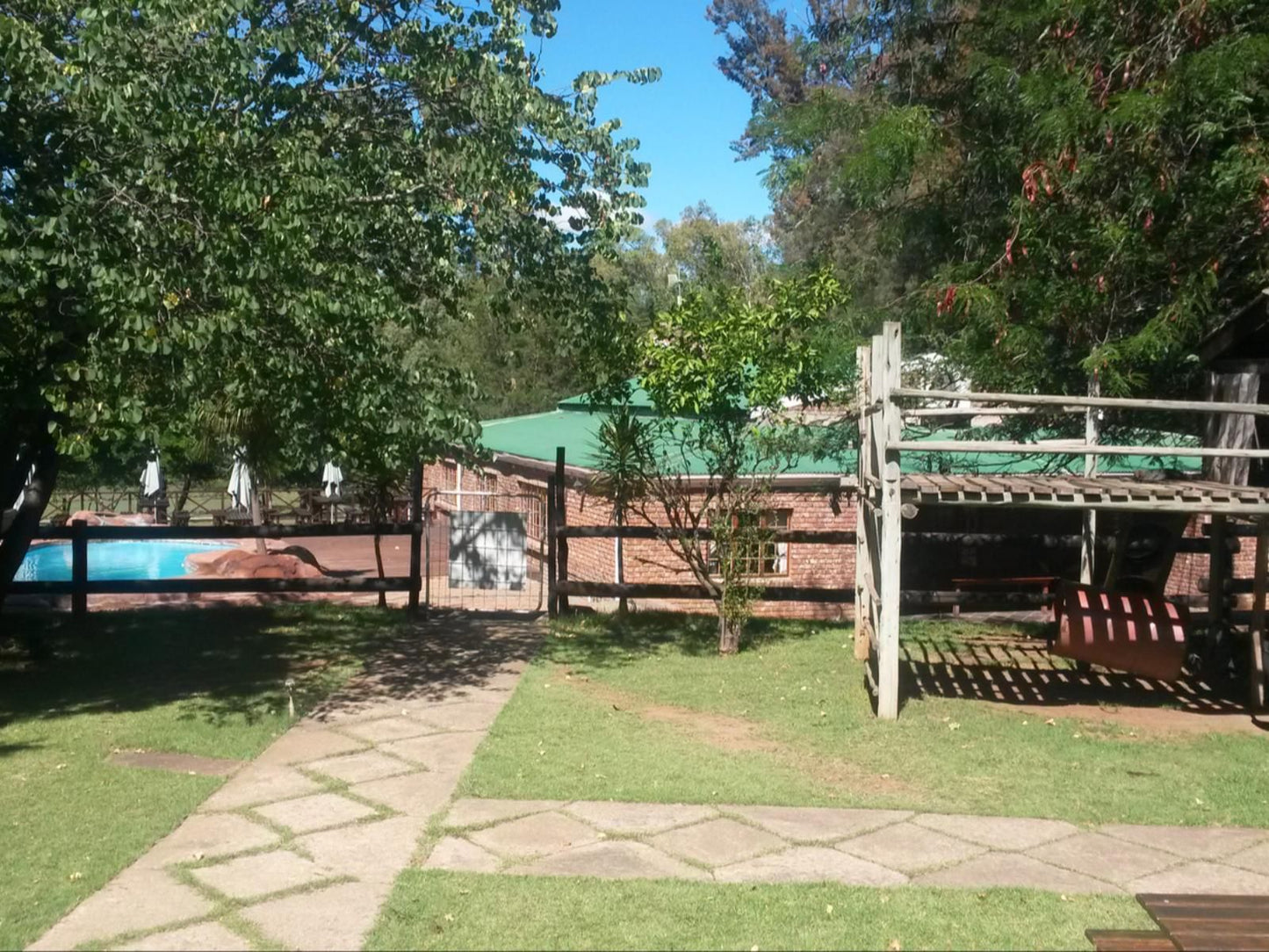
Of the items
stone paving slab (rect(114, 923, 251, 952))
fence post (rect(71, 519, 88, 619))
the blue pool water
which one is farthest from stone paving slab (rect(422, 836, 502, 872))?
the blue pool water

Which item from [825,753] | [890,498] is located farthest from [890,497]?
[825,753]

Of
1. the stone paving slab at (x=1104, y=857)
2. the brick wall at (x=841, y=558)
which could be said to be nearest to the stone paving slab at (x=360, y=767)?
the stone paving slab at (x=1104, y=857)

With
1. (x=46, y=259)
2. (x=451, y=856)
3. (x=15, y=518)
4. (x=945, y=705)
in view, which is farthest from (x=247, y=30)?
(x=945, y=705)

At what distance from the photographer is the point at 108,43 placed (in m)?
7.68

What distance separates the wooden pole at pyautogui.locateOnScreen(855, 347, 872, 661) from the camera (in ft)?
36.5

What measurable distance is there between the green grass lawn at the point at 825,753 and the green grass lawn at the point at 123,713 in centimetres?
181

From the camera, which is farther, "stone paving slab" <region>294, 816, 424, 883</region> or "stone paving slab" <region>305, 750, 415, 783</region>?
"stone paving slab" <region>305, 750, 415, 783</region>

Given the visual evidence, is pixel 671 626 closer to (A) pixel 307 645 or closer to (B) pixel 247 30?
(A) pixel 307 645

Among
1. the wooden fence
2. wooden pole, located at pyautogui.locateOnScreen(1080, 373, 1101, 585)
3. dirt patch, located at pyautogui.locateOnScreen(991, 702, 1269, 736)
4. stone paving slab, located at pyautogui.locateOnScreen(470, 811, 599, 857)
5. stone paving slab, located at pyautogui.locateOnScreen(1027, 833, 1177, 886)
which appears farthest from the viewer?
the wooden fence

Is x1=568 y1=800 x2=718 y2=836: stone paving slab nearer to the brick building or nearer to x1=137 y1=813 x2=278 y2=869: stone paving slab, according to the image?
x1=137 y1=813 x2=278 y2=869: stone paving slab

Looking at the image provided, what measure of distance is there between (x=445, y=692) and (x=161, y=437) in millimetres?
3175

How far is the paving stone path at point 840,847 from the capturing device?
5.96 meters

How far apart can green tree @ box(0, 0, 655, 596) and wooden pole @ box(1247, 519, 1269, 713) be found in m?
5.41

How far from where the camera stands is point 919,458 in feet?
48.5
